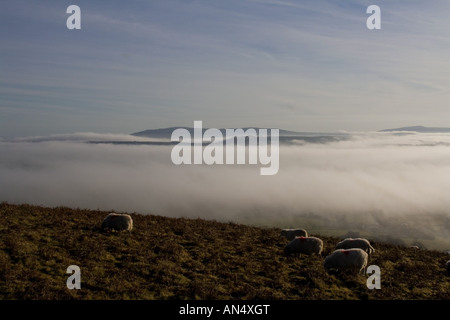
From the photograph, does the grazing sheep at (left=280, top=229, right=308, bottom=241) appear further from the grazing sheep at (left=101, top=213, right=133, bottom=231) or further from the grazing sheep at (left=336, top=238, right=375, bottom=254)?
the grazing sheep at (left=101, top=213, right=133, bottom=231)

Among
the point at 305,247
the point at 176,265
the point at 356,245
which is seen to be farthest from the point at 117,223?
the point at 356,245

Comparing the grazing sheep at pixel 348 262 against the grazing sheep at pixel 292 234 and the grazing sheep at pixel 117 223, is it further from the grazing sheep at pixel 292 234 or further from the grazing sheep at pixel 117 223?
the grazing sheep at pixel 117 223

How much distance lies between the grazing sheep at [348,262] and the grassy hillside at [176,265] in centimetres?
70

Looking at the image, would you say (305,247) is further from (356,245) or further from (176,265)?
(176,265)

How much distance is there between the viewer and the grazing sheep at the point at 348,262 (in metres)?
17.4

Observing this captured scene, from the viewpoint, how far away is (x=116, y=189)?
19750 cm

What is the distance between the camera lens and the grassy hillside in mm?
14219

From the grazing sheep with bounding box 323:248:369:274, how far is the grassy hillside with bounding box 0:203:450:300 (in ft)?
2.28

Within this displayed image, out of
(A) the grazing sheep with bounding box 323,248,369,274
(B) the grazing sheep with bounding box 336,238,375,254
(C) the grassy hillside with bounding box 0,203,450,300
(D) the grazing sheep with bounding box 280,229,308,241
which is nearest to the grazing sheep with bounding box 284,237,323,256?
(C) the grassy hillside with bounding box 0,203,450,300

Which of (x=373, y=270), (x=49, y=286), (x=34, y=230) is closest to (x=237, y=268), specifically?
(x=373, y=270)

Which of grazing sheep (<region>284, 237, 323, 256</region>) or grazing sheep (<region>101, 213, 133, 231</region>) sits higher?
grazing sheep (<region>101, 213, 133, 231</region>)

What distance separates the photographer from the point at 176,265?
17.3 m
